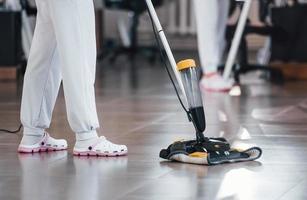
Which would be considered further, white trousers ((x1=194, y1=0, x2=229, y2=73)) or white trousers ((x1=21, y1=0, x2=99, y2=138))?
white trousers ((x1=194, y1=0, x2=229, y2=73))

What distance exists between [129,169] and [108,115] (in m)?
1.72

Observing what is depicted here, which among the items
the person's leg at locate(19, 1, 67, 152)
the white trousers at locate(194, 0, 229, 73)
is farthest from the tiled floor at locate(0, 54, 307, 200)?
the white trousers at locate(194, 0, 229, 73)

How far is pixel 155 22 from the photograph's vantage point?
3.62m

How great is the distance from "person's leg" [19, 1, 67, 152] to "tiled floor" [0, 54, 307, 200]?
11 cm

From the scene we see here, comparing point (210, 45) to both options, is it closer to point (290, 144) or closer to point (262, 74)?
point (262, 74)

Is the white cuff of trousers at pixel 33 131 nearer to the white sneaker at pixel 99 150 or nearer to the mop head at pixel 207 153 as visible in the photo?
the white sneaker at pixel 99 150

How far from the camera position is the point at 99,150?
142 inches

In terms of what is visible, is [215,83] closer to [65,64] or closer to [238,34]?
[238,34]

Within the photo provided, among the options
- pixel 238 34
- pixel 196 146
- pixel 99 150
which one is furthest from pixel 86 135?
pixel 238 34

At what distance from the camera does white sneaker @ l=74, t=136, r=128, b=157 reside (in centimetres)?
360

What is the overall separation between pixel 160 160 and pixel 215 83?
9.43 feet

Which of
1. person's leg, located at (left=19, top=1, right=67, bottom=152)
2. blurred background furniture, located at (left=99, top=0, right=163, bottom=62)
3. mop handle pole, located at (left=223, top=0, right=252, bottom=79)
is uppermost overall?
person's leg, located at (left=19, top=1, right=67, bottom=152)

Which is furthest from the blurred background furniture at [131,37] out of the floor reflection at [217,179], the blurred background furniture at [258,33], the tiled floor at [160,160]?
the floor reflection at [217,179]

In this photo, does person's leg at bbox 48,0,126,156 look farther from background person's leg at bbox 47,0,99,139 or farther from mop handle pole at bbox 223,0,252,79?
mop handle pole at bbox 223,0,252,79
